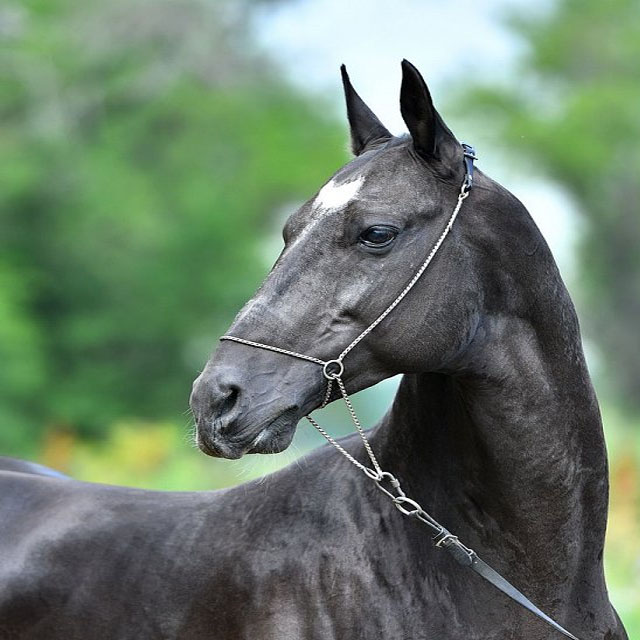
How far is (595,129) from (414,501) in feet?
123

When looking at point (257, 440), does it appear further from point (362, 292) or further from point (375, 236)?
point (375, 236)

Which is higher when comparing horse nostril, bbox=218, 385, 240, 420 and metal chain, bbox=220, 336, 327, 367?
metal chain, bbox=220, 336, 327, 367

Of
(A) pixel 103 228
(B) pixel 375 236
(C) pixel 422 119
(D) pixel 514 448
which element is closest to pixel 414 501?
(D) pixel 514 448

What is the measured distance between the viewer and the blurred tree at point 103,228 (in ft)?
64.1

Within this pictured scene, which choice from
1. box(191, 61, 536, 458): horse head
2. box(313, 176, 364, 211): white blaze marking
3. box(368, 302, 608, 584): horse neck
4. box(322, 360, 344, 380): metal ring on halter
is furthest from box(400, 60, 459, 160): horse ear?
box(322, 360, 344, 380): metal ring on halter

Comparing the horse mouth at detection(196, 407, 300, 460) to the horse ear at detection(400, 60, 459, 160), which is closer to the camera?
the horse mouth at detection(196, 407, 300, 460)

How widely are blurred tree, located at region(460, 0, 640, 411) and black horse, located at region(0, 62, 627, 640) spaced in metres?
30.5

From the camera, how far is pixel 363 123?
3.55 meters

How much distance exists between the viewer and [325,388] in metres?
3.06

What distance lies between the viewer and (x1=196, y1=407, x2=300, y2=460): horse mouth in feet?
9.51

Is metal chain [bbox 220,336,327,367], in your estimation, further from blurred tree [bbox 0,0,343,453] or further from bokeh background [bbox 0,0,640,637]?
blurred tree [bbox 0,0,343,453]

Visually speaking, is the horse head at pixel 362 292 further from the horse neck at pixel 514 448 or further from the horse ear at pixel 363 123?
the horse ear at pixel 363 123

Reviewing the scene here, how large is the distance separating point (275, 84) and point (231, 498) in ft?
109

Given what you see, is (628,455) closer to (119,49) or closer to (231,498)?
(231,498)
